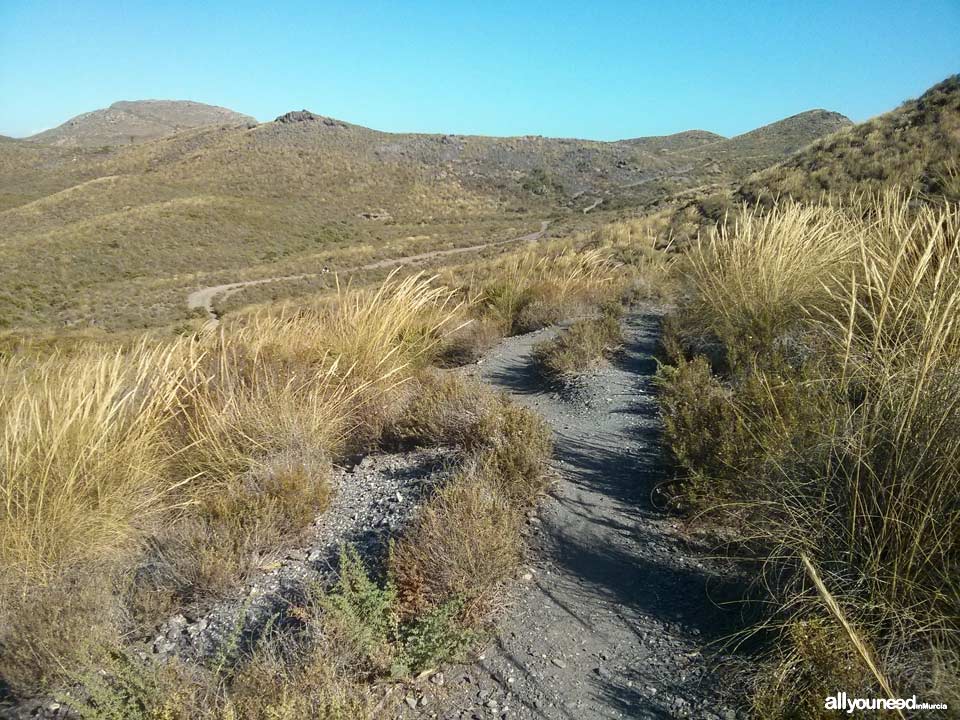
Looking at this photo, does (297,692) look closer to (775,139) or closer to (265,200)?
(265,200)

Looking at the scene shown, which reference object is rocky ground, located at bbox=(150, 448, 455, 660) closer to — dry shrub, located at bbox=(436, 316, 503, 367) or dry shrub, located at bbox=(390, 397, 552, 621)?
dry shrub, located at bbox=(390, 397, 552, 621)

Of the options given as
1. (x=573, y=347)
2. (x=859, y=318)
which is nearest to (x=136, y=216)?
(x=573, y=347)

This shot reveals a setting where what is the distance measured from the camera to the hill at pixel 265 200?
36.8 m

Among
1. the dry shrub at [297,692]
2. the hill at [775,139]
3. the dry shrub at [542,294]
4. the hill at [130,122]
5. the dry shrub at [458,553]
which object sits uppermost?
the hill at [130,122]

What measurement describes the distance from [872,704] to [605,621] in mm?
1082

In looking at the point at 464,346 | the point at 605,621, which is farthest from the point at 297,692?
the point at 464,346

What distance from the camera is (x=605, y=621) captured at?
2.70m

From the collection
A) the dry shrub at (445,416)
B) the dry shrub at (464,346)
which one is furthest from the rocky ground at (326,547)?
the dry shrub at (464,346)

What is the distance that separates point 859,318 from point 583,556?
92.6 inches

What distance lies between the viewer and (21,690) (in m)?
2.46

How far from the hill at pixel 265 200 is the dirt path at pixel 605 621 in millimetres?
27746

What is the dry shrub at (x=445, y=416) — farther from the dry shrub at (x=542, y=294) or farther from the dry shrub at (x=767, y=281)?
the dry shrub at (x=542, y=294)

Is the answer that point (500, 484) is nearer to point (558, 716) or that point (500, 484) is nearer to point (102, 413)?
point (558, 716)

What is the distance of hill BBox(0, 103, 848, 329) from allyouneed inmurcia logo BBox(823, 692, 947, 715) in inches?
1160
